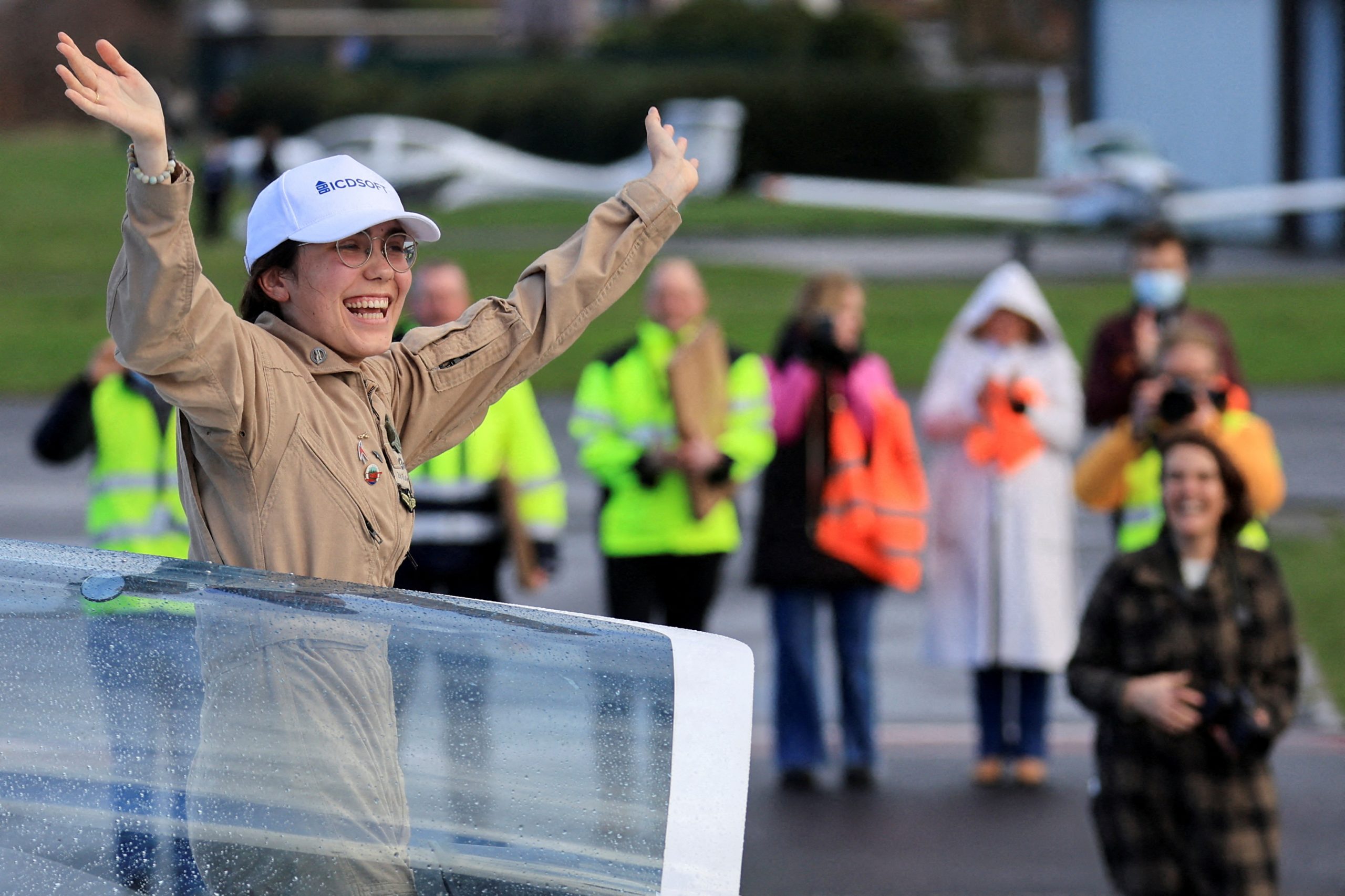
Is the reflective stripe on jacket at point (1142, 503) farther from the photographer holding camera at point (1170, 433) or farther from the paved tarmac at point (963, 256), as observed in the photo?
the paved tarmac at point (963, 256)

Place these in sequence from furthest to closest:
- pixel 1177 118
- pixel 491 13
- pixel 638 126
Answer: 1. pixel 491 13
2. pixel 638 126
3. pixel 1177 118

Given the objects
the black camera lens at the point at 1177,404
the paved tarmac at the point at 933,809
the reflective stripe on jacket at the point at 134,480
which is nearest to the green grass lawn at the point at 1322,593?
the paved tarmac at the point at 933,809

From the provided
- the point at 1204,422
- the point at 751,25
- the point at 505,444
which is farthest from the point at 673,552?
the point at 751,25

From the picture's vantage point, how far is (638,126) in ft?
176

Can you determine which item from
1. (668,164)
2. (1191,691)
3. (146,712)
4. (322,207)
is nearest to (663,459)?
(1191,691)

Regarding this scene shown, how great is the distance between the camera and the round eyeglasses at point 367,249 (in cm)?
286

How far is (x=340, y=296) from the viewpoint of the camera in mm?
2863

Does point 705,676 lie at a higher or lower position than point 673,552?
higher

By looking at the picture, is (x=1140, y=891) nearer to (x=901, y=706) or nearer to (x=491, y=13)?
(x=901, y=706)

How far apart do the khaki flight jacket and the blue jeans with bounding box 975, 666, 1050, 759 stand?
455cm

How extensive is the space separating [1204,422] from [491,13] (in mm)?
85933

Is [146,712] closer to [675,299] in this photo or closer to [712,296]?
[675,299]

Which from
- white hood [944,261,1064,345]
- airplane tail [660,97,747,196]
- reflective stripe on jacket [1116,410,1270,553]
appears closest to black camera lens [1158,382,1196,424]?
reflective stripe on jacket [1116,410,1270,553]

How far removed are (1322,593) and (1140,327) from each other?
3215mm
